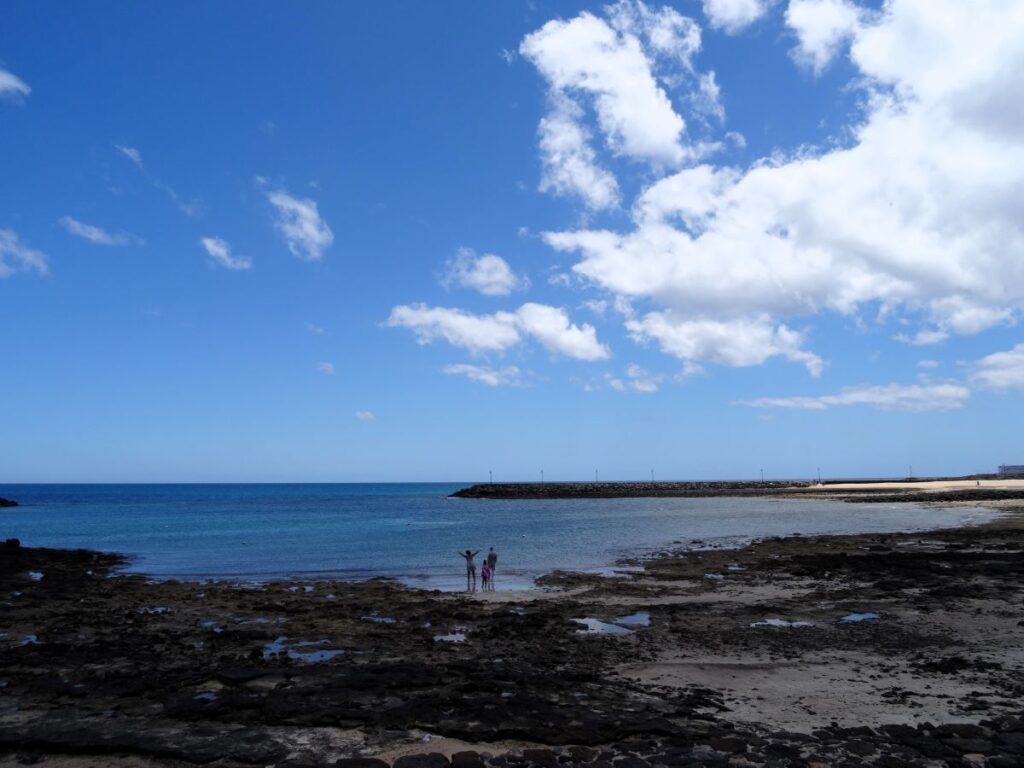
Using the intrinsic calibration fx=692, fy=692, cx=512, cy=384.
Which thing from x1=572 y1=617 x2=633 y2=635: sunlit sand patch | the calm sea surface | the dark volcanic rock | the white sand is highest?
the white sand

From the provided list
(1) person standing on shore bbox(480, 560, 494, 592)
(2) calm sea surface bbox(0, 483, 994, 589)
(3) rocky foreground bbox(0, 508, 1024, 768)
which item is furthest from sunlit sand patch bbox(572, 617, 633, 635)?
(2) calm sea surface bbox(0, 483, 994, 589)

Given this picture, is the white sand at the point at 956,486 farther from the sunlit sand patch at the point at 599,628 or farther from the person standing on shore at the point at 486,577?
the sunlit sand patch at the point at 599,628

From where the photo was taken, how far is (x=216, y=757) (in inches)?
340

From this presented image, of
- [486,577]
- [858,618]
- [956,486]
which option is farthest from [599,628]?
[956,486]

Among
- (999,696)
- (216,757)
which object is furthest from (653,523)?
(216,757)

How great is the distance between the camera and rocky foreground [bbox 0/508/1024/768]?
8.86 meters

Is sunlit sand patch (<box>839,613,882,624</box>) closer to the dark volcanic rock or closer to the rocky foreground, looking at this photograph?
the rocky foreground

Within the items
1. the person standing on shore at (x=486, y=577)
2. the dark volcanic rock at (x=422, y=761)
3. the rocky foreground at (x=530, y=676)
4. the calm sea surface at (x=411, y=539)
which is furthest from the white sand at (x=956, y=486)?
the dark volcanic rock at (x=422, y=761)

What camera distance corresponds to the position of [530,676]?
12.1 metres

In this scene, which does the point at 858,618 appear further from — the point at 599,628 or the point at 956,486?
the point at 956,486

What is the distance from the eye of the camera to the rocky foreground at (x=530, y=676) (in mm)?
8859

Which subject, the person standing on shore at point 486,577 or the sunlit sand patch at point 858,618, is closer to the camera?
the sunlit sand patch at point 858,618

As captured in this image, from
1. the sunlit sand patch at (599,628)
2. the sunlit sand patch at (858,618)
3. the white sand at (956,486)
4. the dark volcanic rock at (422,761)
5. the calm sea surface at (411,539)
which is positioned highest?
the white sand at (956,486)

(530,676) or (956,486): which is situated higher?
(956,486)
